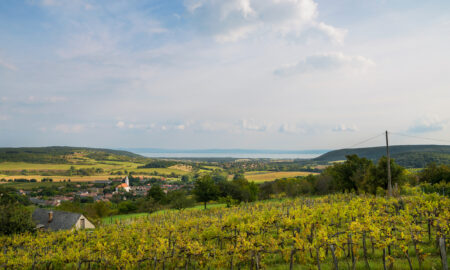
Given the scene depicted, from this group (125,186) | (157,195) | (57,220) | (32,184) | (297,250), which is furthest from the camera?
(125,186)

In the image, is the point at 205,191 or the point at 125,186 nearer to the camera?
the point at 205,191

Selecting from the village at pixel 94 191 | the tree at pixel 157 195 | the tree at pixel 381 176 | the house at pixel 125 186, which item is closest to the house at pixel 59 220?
the tree at pixel 157 195

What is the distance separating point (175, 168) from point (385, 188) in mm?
145246

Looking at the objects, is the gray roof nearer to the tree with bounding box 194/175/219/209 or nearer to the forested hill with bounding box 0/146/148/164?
the tree with bounding box 194/175/219/209

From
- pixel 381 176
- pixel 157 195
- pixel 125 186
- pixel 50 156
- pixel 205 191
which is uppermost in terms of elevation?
pixel 381 176

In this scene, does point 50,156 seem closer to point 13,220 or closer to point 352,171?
point 13,220

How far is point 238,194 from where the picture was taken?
57.6m

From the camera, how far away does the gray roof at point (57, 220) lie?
3534cm

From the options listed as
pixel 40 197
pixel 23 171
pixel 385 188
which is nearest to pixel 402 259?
pixel 385 188

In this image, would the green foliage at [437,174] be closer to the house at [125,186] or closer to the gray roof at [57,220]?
the gray roof at [57,220]

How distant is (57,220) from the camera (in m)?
36.8

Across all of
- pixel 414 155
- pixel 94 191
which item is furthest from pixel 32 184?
pixel 414 155

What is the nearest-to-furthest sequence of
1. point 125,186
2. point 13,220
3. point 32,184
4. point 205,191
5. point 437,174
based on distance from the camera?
point 13,220 < point 437,174 < point 205,191 < point 32,184 < point 125,186

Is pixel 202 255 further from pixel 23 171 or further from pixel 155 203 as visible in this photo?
pixel 23 171
